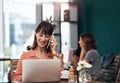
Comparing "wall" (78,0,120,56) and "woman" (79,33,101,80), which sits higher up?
"wall" (78,0,120,56)

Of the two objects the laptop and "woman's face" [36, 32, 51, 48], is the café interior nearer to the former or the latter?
"woman's face" [36, 32, 51, 48]

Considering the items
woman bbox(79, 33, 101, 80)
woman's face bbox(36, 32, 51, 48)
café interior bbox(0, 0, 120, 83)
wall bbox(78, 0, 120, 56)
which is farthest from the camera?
café interior bbox(0, 0, 120, 83)

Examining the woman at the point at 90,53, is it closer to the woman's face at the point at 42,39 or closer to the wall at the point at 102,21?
the wall at the point at 102,21

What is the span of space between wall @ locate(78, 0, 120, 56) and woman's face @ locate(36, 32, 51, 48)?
356 centimetres

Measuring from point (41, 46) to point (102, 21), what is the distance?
3.87 metres

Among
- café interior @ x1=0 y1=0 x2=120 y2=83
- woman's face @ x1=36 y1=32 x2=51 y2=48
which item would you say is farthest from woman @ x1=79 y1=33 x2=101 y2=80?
woman's face @ x1=36 y1=32 x2=51 y2=48

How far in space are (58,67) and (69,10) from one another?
4417 millimetres

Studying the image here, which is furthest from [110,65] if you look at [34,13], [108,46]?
[34,13]

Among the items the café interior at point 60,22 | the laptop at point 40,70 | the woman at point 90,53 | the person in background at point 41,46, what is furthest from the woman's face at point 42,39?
the café interior at point 60,22

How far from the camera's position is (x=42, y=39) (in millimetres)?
2529

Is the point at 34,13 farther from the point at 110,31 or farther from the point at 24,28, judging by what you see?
the point at 110,31

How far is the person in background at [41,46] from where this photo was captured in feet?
8.30

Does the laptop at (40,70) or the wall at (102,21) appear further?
the wall at (102,21)

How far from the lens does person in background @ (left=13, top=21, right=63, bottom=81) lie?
2529mm
